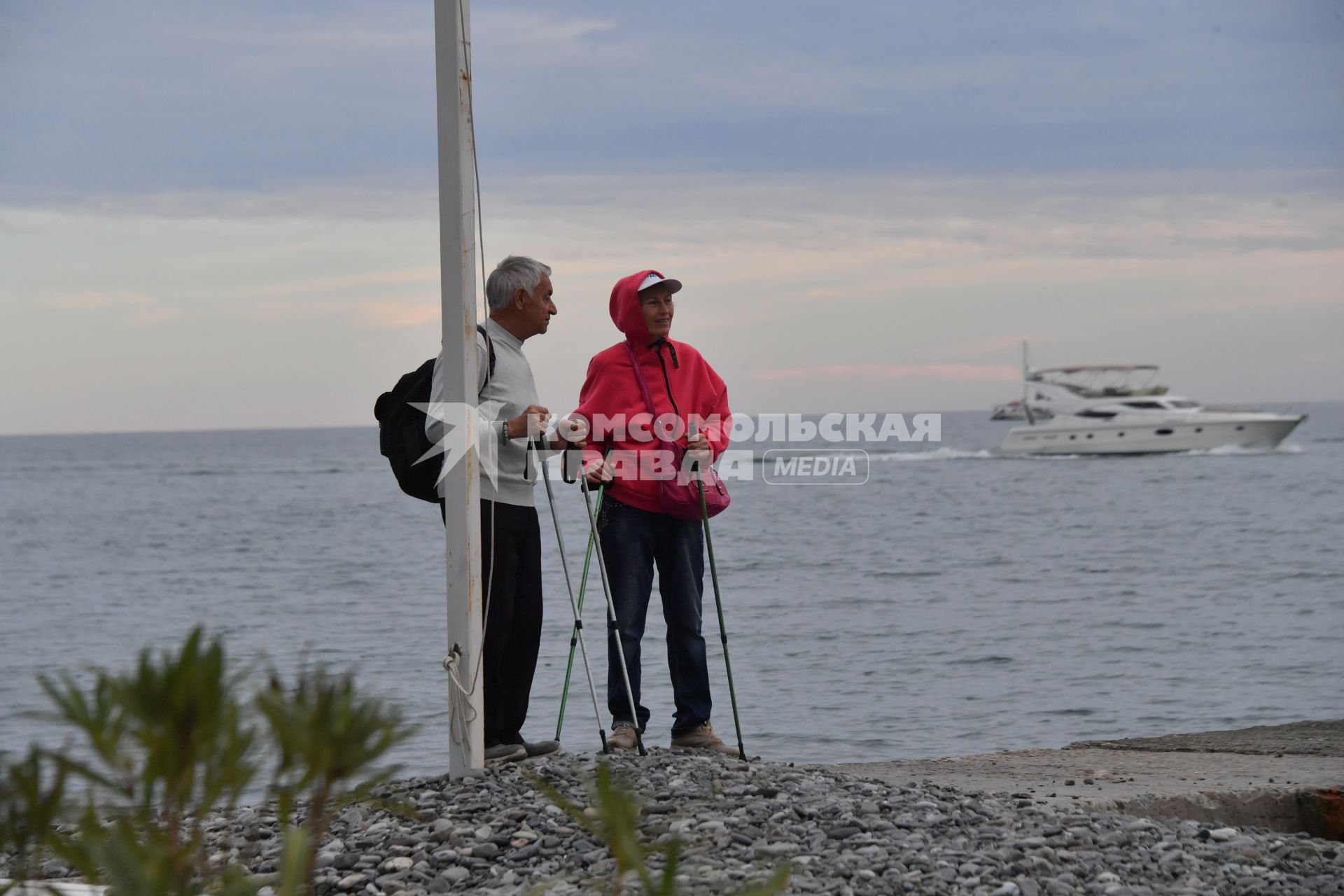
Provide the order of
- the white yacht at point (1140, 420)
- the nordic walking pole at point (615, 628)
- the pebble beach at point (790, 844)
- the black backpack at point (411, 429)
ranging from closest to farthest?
the pebble beach at point (790, 844) → the black backpack at point (411, 429) → the nordic walking pole at point (615, 628) → the white yacht at point (1140, 420)

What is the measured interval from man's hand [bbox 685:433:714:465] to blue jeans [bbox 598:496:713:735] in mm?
270

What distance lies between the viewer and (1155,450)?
5375cm

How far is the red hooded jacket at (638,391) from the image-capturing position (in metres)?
4.93

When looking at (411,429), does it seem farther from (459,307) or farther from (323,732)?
(323,732)

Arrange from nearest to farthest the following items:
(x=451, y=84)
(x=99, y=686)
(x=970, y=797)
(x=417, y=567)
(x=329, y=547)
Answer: (x=99, y=686) < (x=451, y=84) < (x=970, y=797) < (x=417, y=567) < (x=329, y=547)

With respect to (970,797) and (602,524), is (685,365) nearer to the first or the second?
(602,524)

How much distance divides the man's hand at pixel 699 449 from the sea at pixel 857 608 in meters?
1.55

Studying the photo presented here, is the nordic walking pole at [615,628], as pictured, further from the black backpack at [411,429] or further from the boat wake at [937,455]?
the boat wake at [937,455]

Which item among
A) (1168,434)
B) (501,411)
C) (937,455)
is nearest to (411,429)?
(501,411)

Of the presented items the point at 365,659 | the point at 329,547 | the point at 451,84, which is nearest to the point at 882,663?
the point at 365,659

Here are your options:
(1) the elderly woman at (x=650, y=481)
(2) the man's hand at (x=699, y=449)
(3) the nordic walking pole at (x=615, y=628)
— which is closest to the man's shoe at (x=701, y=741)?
(1) the elderly woman at (x=650, y=481)

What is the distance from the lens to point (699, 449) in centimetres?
482

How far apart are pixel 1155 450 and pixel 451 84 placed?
53316 mm

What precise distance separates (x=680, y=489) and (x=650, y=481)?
0.38 ft
